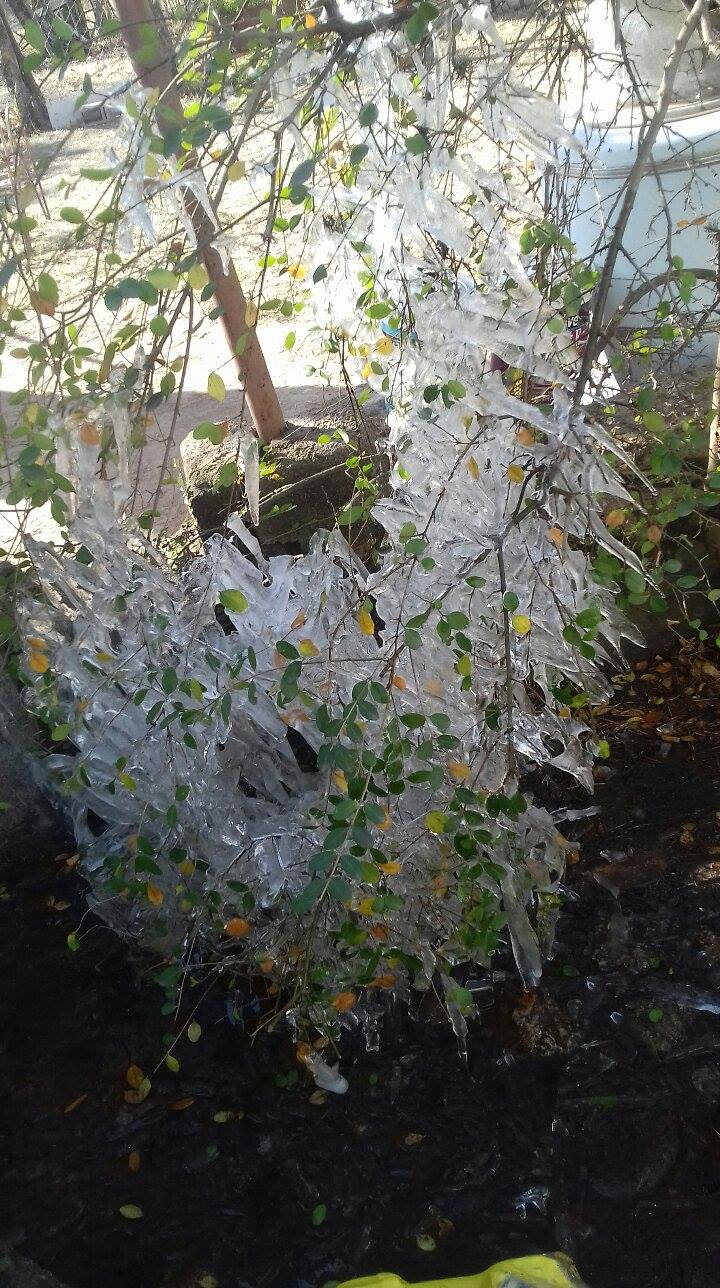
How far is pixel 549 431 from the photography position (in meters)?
2.12

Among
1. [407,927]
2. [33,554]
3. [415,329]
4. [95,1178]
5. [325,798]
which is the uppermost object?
[415,329]

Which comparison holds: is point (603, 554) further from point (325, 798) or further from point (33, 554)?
point (33, 554)

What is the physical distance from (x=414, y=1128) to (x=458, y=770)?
919 mm

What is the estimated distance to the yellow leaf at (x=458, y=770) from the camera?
7.74 feet

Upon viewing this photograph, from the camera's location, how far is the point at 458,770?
2.36m

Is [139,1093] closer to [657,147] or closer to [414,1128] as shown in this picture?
[414,1128]

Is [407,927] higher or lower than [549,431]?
lower

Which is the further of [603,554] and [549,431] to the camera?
[603,554]

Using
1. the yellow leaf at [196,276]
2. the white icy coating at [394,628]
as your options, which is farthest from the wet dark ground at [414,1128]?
the yellow leaf at [196,276]

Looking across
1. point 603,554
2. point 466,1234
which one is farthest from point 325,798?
point 466,1234

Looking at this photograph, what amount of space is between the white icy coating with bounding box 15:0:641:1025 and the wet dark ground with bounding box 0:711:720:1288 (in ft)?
0.63

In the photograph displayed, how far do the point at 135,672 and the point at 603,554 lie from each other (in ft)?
3.94

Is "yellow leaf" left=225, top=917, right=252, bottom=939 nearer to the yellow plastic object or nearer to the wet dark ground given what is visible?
the wet dark ground

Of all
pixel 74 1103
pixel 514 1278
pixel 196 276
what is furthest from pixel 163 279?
pixel 74 1103
